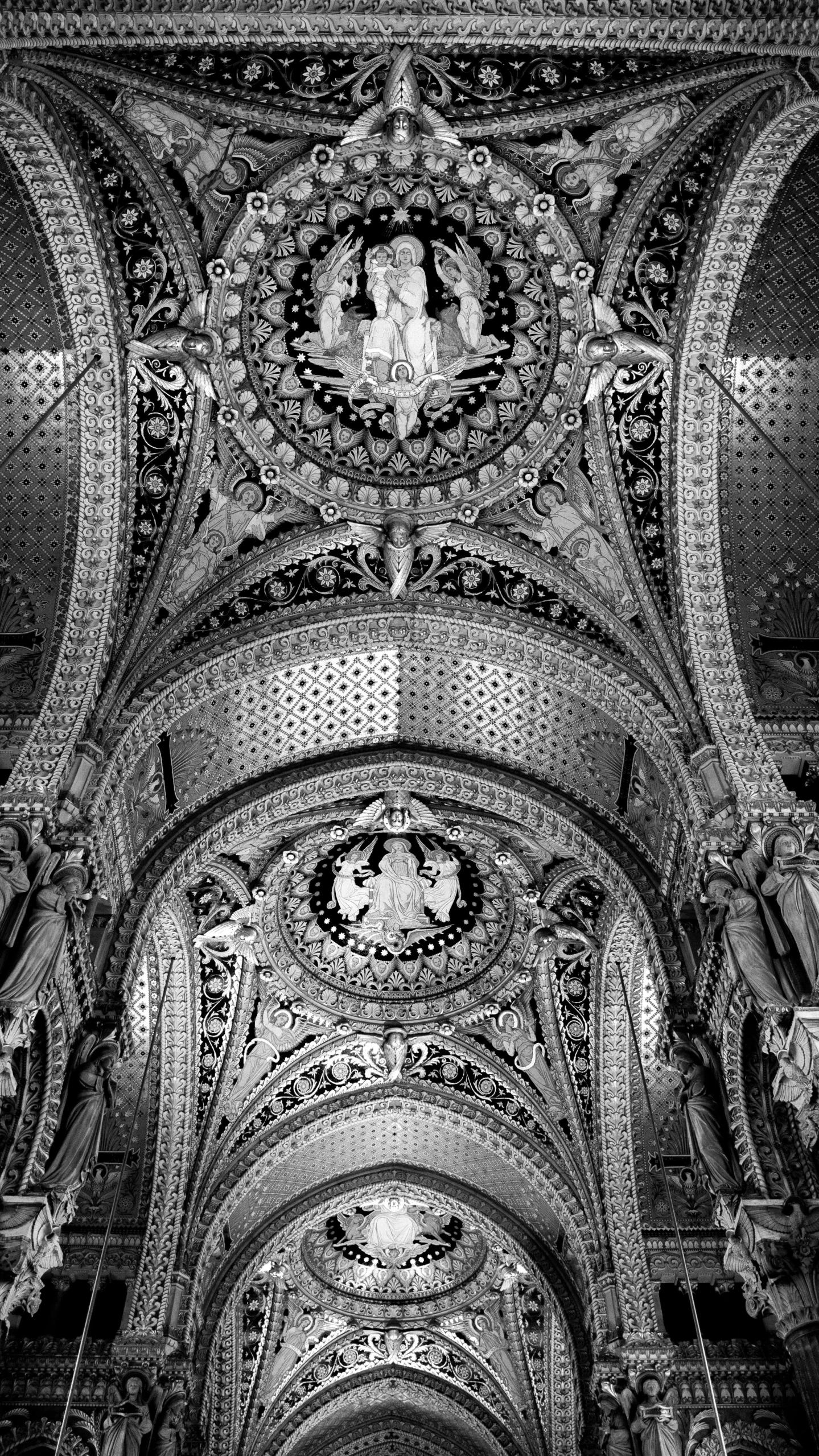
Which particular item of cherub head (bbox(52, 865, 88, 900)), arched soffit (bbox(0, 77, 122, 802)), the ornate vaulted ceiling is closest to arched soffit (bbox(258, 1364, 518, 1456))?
the ornate vaulted ceiling

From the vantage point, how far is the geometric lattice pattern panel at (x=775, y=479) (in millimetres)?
11648

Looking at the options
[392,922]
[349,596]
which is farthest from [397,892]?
[349,596]

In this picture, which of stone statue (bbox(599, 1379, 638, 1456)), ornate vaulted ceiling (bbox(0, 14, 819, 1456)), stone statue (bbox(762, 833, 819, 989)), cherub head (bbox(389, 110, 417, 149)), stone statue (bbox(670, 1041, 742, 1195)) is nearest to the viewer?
stone statue (bbox(762, 833, 819, 989))

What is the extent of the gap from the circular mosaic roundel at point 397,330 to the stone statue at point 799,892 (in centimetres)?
478

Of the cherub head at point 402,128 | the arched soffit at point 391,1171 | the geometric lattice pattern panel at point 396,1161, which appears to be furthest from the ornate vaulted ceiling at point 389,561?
the geometric lattice pattern panel at point 396,1161

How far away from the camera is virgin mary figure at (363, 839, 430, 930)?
15.9 m

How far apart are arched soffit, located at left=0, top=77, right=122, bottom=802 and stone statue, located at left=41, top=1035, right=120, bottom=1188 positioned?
8.60 ft

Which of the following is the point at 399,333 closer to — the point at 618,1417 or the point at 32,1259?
the point at 32,1259

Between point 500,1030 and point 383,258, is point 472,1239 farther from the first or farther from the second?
point 383,258

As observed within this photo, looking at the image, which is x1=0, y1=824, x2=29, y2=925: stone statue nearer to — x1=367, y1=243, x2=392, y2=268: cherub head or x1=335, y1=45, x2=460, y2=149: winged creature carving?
x1=367, y1=243, x2=392, y2=268: cherub head

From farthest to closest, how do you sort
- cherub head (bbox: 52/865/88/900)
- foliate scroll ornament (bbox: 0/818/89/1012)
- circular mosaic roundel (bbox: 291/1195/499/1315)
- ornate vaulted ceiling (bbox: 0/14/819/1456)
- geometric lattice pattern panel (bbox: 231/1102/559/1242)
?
1. circular mosaic roundel (bbox: 291/1195/499/1315)
2. geometric lattice pattern panel (bbox: 231/1102/559/1242)
3. ornate vaulted ceiling (bbox: 0/14/819/1456)
4. cherub head (bbox: 52/865/88/900)
5. foliate scroll ornament (bbox: 0/818/89/1012)

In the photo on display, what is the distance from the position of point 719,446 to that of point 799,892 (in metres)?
4.51

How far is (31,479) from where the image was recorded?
39.1 feet

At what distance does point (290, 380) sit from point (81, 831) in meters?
4.85
